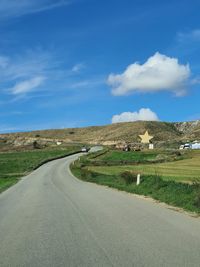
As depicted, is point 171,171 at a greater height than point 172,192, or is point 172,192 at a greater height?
point 171,171

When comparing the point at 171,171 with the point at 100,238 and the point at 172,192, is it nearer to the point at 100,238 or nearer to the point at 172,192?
the point at 172,192

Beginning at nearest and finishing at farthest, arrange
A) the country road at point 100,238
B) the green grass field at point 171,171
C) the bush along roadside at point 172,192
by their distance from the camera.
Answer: the country road at point 100,238
the bush along roadside at point 172,192
the green grass field at point 171,171

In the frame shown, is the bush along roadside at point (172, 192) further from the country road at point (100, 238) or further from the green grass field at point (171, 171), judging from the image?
the green grass field at point (171, 171)

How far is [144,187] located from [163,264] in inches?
832

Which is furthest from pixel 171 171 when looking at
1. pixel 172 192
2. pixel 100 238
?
pixel 100 238

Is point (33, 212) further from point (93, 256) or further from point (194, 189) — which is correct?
point (93, 256)

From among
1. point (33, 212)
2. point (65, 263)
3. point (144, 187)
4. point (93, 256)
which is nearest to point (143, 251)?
point (93, 256)

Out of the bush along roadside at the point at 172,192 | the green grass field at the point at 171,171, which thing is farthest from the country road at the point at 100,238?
the green grass field at the point at 171,171

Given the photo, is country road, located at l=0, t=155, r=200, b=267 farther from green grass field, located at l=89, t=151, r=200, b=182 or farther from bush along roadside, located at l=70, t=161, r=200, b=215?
green grass field, located at l=89, t=151, r=200, b=182

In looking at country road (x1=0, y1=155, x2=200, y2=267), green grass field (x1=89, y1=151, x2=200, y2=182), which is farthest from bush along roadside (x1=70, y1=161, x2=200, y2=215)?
green grass field (x1=89, y1=151, x2=200, y2=182)

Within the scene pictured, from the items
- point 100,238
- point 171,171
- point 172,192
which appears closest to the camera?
point 100,238

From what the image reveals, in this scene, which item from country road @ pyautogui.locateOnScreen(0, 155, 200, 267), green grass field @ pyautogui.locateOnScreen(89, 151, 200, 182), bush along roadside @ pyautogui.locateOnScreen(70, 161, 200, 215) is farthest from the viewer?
green grass field @ pyautogui.locateOnScreen(89, 151, 200, 182)

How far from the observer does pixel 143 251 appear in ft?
33.8

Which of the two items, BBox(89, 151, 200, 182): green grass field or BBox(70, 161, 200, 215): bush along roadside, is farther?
BBox(89, 151, 200, 182): green grass field
